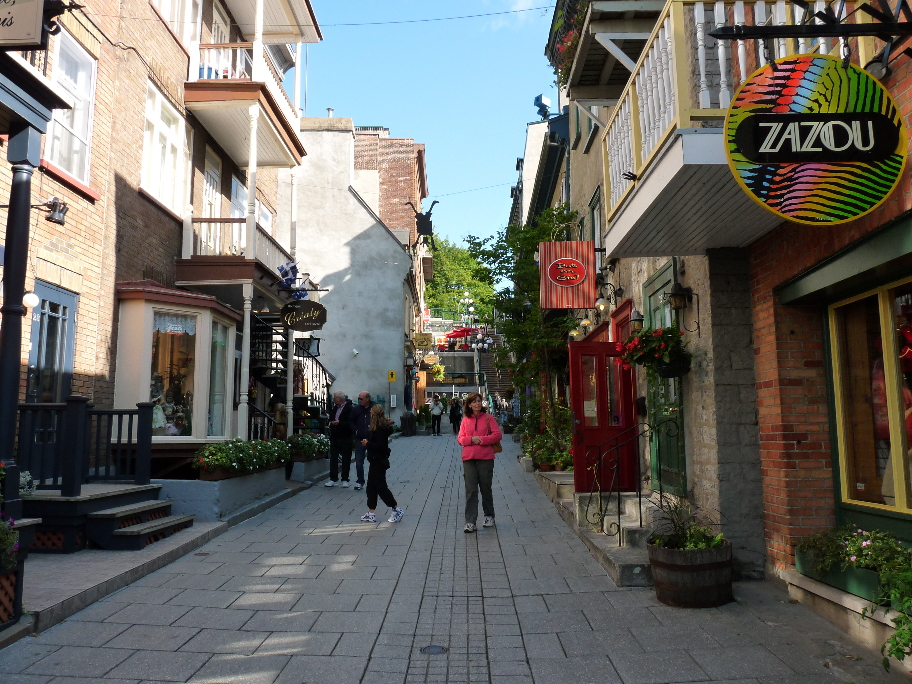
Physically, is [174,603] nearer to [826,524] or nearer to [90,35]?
[826,524]

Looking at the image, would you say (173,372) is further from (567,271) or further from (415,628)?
(415,628)

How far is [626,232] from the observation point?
6.44m

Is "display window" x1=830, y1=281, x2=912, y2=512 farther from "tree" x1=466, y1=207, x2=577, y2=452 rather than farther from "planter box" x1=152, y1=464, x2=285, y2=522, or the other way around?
"tree" x1=466, y1=207, x2=577, y2=452

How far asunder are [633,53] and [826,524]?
5.64m

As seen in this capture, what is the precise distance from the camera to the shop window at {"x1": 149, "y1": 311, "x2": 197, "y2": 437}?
1046 cm

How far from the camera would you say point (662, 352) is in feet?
23.3

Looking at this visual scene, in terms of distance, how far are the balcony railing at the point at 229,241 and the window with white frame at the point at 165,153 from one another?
25.1 inches

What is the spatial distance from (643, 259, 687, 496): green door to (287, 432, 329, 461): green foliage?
276 inches

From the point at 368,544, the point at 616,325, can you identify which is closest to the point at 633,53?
the point at 616,325

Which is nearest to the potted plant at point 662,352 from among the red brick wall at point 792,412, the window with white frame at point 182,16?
the red brick wall at point 792,412

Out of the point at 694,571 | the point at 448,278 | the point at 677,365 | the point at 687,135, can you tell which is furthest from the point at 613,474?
the point at 448,278

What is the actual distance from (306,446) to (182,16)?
803 cm

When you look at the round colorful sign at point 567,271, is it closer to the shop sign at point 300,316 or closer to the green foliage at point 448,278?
the shop sign at point 300,316

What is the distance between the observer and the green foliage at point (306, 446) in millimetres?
13898
